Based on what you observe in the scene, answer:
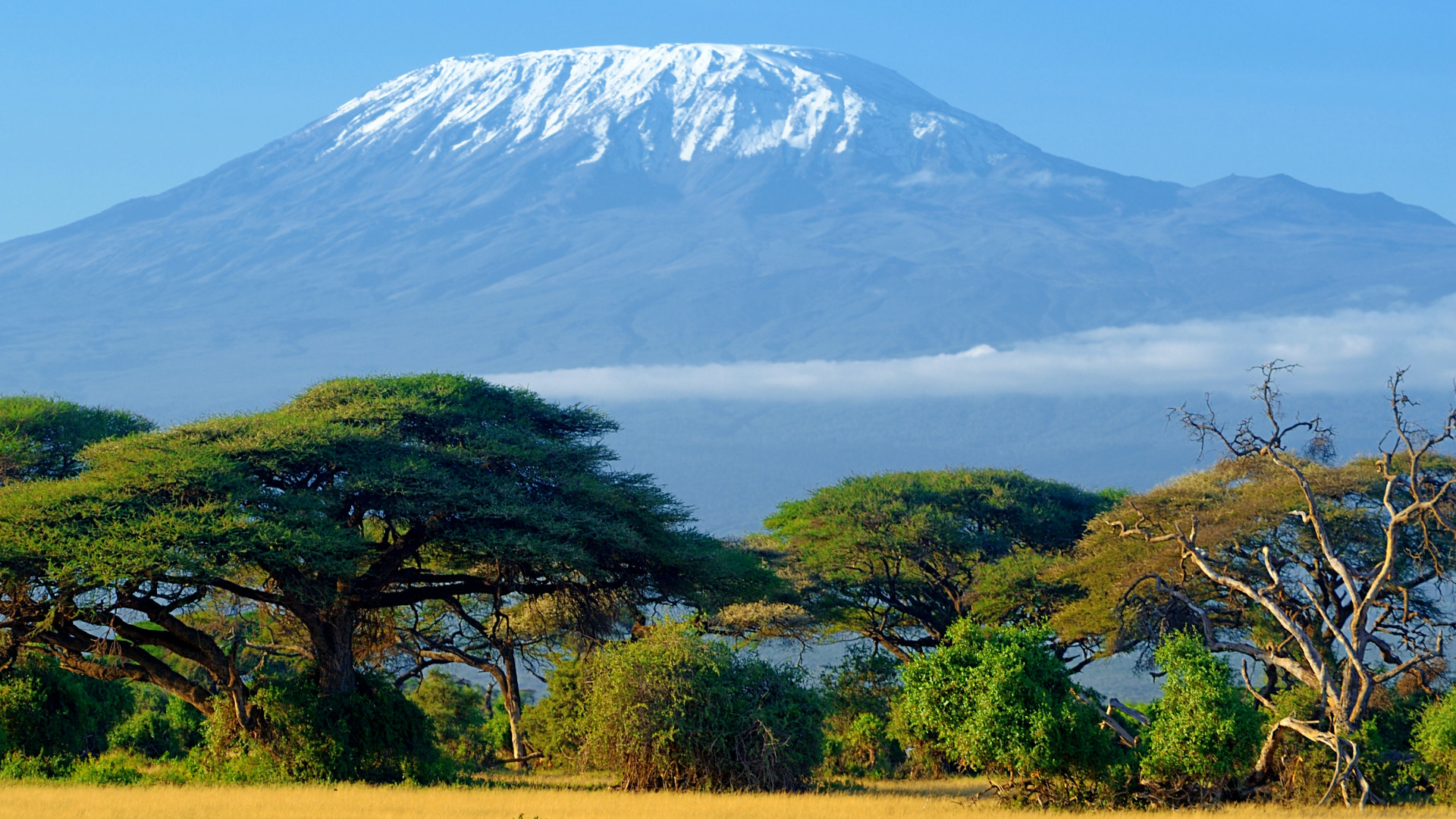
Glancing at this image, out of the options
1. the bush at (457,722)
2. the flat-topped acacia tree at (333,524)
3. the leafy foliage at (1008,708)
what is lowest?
the bush at (457,722)

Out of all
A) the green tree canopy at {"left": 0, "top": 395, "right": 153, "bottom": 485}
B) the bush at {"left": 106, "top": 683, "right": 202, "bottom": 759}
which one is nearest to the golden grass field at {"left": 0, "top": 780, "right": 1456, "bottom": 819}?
the green tree canopy at {"left": 0, "top": 395, "right": 153, "bottom": 485}

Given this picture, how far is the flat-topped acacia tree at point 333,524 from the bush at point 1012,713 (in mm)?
9233

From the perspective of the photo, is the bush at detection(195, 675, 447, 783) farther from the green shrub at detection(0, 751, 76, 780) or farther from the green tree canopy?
the green tree canopy

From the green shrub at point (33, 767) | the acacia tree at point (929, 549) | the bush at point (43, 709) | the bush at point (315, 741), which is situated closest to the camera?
the green shrub at point (33, 767)

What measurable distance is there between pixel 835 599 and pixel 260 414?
19.6 metres

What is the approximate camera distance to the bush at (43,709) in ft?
112

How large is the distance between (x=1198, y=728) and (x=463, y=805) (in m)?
13.0

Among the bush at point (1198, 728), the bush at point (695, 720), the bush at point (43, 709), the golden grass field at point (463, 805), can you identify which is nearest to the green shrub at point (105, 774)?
the golden grass field at point (463, 805)

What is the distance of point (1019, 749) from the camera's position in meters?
25.1

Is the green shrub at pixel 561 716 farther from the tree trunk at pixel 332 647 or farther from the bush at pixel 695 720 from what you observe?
the tree trunk at pixel 332 647

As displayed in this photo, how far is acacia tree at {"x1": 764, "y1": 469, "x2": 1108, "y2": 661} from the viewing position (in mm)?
44625

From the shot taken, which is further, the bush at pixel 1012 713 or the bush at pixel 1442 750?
the bush at pixel 1442 750

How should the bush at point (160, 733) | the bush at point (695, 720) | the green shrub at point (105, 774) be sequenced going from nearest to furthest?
the green shrub at point (105, 774), the bush at point (695, 720), the bush at point (160, 733)

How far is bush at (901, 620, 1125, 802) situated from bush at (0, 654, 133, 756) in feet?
63.1
